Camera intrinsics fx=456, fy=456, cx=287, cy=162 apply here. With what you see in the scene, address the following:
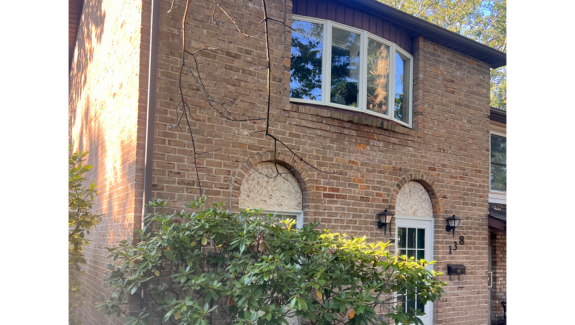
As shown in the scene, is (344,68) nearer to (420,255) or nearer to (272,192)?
(272,192)

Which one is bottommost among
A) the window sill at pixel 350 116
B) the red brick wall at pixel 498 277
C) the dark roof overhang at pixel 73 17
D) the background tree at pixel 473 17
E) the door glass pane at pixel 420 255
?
the red brick wall at pixel 498 277

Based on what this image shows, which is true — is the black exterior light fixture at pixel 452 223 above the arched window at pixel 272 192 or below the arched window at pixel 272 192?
below

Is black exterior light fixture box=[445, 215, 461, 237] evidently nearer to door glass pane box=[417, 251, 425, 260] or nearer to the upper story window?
door glass pane box=[417, 251, 425, 260]

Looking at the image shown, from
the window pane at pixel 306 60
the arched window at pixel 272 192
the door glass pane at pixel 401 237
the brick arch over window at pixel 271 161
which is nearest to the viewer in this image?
the brick arch over window at pixel 271 161

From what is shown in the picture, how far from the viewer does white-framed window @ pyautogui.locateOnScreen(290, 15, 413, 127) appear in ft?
22.6

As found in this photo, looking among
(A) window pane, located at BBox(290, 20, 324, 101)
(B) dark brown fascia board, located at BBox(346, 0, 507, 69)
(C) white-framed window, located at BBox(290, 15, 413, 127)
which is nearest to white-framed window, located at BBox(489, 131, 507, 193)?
(B) dark brown fascia board, located at BBox(346, 0, 507, 69)

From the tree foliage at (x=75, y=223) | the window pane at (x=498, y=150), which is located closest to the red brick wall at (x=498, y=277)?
the window pane at (x=498, y=150)

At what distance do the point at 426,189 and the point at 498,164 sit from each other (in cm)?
475

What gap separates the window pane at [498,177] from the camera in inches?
462

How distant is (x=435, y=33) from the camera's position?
8.10 m

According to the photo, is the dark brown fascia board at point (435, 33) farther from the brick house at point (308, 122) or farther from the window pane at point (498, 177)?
the window pane at point (498, 177)

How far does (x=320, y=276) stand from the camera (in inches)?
180

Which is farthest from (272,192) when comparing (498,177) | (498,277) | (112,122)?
(498,177)
